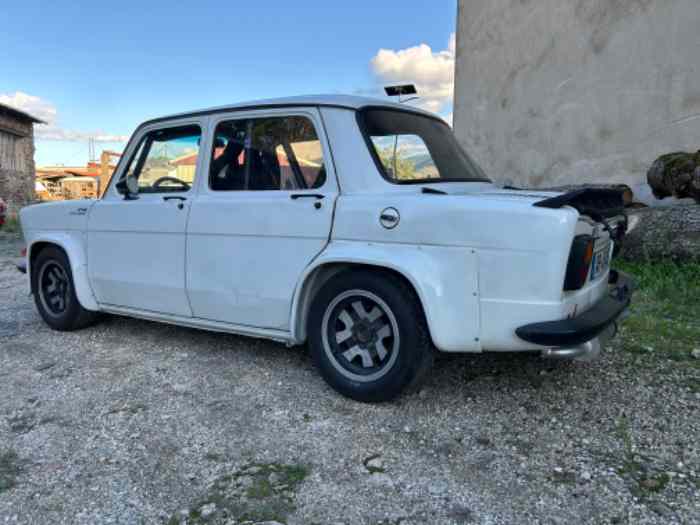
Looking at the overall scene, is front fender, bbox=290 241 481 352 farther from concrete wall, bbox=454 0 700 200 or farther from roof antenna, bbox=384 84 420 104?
concrete wall, bbox=454 0 700 200

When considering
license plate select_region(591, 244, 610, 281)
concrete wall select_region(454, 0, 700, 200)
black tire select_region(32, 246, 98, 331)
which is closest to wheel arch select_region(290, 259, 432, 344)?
license plate select_region(591, 244, 610, 281)

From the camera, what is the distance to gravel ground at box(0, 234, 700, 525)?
2.21 meters

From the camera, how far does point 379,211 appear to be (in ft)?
9.86

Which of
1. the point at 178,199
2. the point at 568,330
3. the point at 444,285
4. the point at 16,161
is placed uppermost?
the point at 16,161

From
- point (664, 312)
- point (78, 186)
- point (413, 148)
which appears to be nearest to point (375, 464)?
point (413, 148)

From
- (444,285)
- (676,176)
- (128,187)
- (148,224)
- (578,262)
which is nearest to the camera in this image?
(578,262)

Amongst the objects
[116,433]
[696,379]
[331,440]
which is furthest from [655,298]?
[116,433]

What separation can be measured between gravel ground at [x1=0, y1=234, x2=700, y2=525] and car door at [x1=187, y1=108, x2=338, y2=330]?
1.83ft

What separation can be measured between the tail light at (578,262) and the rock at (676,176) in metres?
4.47

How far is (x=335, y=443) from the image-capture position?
2742mm

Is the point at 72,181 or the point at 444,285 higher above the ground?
the point at 72,181

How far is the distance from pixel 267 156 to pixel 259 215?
1.49ft

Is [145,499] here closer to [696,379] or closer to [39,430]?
[39,430]

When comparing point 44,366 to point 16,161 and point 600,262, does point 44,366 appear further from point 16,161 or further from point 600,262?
point 16,161
